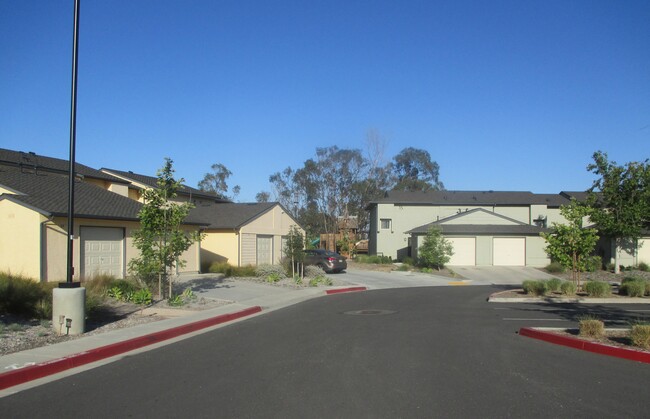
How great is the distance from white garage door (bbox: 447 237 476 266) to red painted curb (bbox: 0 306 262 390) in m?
29.4

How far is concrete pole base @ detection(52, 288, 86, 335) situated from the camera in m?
11.2

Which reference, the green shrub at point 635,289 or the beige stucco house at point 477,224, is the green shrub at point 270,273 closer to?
the green shrub at point 635,289

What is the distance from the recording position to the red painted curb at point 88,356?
775cm

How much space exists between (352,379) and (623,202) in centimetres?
3393

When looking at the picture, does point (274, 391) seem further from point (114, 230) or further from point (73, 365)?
point (114, 230)

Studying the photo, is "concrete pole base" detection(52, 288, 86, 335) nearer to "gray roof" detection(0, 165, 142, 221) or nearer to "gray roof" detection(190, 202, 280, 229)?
"gray roof" detection(0, 165, 142, 221)

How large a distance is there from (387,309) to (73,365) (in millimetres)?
10527

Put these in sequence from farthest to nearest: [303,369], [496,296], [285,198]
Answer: [285,198] → [496,296] → [303,369]

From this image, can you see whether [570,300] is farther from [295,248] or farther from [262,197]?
[262,197]

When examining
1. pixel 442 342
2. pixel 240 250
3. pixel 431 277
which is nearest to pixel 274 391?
pixel 442 342

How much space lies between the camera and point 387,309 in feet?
57.5

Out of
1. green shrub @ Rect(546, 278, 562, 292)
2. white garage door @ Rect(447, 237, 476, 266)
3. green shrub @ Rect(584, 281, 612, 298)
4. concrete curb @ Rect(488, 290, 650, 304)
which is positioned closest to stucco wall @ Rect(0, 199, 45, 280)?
concrete curb @ Rect(488, 290, 650, 304)

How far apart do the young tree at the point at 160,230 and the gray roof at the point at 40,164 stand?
42.0 feet


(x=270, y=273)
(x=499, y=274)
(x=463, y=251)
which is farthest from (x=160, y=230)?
(x=463, y=251)
